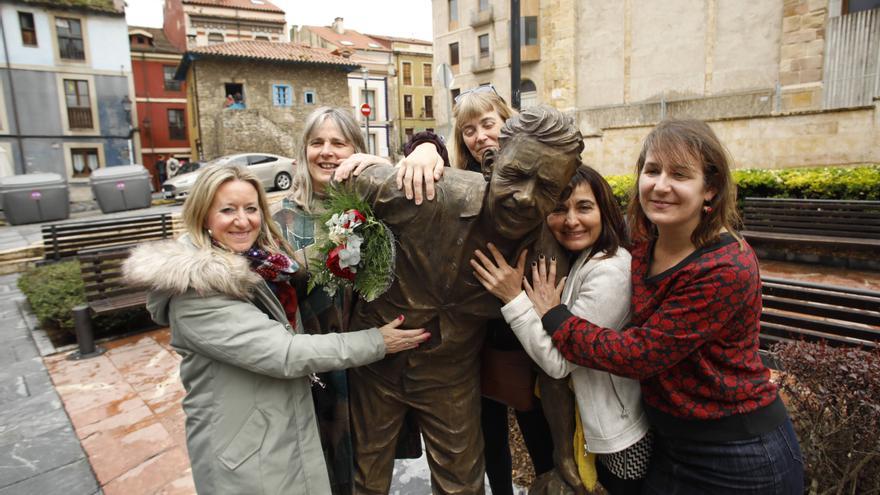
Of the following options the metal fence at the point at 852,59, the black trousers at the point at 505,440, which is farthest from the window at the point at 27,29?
the metal fence at the point at 852,59

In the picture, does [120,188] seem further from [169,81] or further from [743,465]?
[743,465]

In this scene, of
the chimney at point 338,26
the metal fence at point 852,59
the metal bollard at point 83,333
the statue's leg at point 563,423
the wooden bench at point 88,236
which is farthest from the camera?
the chimney at point 338,26

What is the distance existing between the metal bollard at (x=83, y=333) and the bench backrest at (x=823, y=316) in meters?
5.77

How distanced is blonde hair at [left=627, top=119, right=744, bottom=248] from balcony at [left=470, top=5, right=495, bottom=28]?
2589 centimetres

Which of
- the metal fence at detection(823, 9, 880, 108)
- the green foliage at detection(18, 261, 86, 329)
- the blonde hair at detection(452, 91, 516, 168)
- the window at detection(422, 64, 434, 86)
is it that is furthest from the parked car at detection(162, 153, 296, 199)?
the window at detection(422, 64, 434, 86)

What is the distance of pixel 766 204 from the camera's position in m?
7.23

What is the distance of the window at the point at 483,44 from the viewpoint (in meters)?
26.2

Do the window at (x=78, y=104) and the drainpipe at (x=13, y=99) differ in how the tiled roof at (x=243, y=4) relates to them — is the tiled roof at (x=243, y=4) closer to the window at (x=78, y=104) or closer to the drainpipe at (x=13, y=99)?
the window at (x=78, y=104)

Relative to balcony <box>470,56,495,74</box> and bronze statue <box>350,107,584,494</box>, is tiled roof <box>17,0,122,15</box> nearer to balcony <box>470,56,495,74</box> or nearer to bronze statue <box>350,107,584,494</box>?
balcony <box>470,56,495,74</box>

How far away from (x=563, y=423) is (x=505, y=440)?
74cm

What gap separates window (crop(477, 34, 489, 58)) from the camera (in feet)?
85.8

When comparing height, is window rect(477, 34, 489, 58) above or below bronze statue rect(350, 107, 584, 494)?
above

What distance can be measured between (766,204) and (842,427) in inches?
232

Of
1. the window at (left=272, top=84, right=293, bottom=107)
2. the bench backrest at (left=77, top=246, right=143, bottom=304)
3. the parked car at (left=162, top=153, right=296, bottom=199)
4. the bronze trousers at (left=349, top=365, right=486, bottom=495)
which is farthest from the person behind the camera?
the window at (left=272, top=84, right=293, bottom=107)
